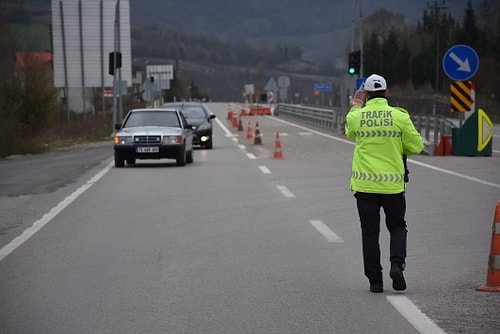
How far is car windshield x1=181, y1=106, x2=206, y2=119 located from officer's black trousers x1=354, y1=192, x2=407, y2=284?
27.5 metres

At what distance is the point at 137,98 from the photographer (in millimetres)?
110750

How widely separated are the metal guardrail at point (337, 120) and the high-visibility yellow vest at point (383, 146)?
71.6 feet

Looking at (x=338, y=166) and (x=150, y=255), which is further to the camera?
(x=338, y=166)

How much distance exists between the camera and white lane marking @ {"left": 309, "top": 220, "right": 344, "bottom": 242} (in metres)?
11.9

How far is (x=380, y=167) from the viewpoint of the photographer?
8547 mm

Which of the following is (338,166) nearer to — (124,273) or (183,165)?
(183,165)

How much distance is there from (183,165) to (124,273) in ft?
53.7

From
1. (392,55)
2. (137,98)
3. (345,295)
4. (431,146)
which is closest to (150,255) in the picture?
(345,295)

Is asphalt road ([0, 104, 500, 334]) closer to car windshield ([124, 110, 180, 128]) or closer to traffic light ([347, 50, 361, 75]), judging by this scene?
car windshield ([124, 110, 180, 128])

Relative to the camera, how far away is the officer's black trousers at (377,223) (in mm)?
8516

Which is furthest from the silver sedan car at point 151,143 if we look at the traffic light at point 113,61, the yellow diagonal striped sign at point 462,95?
the traffic light at point 113,61

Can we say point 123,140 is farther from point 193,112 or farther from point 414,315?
point 414,315

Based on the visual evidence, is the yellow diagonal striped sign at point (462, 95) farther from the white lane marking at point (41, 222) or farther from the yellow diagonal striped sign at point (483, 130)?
the white lane marking at point (41, 222)

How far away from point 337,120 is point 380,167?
4244 cm
